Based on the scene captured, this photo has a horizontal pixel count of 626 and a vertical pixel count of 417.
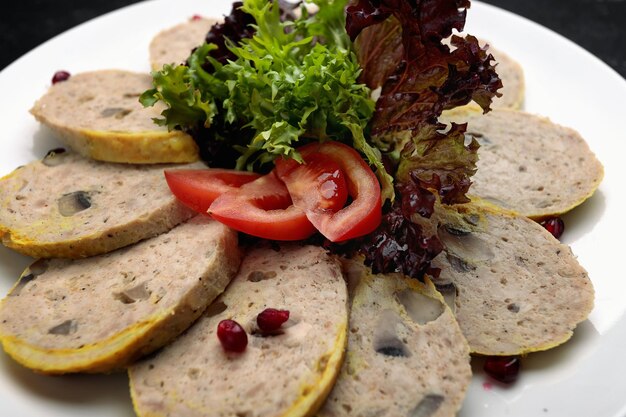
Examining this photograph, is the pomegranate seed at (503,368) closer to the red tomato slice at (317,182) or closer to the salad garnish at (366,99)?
the salad garnish at (366,99)

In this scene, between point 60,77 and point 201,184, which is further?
point 60,77

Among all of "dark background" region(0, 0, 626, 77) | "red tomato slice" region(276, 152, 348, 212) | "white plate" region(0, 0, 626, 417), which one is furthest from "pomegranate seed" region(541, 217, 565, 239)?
"dark background" region(0, 0, 626, 77)

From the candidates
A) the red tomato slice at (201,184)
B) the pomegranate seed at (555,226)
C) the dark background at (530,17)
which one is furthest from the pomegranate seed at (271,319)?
the dark background at (530,17)

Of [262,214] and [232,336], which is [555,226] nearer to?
[262,214]

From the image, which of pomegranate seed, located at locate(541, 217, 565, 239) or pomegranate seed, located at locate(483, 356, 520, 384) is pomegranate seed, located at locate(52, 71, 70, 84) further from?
pomegranate seed, located at locate(483, 356, 520, 384)

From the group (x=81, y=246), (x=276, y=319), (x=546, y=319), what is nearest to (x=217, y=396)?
(x=276, y=319)

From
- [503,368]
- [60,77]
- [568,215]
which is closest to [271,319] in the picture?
[503,368]

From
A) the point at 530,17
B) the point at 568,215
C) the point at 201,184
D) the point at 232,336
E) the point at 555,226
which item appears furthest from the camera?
the point at 530,17

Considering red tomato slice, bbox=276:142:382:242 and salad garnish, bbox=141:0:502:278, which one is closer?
red tomato slice, bbox=276:142:382:242
